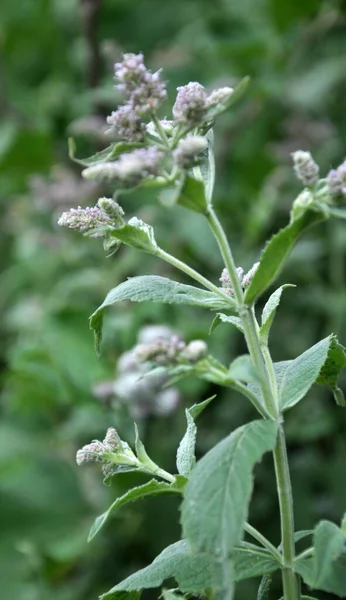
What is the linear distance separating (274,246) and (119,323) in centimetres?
73

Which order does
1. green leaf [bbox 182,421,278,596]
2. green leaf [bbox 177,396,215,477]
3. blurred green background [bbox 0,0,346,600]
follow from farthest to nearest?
blurred green background [bbox 0,0,346,600]
green leaf [bbox 177,396,215,477]
green leaf [bbox 182,421,278,596]

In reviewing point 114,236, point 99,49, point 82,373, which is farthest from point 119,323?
point 114,236

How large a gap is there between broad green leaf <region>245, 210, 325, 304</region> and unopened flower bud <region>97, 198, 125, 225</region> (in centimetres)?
7

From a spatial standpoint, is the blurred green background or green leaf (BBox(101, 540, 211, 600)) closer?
green leaf (BBox(101, 540, 211, 600))

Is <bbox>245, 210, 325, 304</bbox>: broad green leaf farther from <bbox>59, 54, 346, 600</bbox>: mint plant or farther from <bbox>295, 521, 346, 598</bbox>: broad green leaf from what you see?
<bbox>295, 521, 346, 598</bbox>: broad green leaf

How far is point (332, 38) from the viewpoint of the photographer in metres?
1.60

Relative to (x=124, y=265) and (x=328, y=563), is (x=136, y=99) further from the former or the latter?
(x=124, y=265)

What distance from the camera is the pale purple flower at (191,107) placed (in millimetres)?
384

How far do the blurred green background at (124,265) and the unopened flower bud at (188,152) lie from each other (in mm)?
674

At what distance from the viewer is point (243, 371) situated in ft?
1.20

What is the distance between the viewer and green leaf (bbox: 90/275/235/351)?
0.42 metres

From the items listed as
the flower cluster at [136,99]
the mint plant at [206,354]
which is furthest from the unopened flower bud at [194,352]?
the flower cluster at [136,99]

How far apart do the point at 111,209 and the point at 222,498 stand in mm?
150

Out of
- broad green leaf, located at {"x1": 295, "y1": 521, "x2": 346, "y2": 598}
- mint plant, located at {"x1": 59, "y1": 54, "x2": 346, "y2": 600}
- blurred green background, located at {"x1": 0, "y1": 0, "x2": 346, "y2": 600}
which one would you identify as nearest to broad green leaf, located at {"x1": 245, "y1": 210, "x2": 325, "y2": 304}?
mint plant, located at {"x1": 59, "y1": 54, "x2": 346, "y2": 600}
